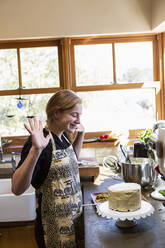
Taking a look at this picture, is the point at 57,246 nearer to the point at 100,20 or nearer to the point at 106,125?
the point at 106,125

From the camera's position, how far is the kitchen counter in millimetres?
1296

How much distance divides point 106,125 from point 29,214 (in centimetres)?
141

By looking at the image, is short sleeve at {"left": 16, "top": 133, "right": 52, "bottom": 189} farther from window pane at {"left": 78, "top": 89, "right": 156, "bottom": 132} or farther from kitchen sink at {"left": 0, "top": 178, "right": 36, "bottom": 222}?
window pane at {"left": 78, "top": 89, "right": 156, "bottom": 132}

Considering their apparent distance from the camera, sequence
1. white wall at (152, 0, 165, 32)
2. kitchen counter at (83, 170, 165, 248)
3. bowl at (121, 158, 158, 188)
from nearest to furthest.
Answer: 1. kitchen counter at (83, 170, 165, 248)
2. bowl at (121, 158, 158, 188)
3. white wall at (152, 0, 165, 32)

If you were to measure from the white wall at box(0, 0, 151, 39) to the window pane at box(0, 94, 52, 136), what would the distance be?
2.08 feet

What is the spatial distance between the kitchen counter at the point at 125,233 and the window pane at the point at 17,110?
1.85m

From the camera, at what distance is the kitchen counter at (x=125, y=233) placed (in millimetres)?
1296

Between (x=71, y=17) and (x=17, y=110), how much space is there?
3.59ft

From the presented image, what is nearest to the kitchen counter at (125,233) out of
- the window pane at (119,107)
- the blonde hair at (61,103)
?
the blonde hair at (61,103)

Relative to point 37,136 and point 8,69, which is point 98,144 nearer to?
point 8,69

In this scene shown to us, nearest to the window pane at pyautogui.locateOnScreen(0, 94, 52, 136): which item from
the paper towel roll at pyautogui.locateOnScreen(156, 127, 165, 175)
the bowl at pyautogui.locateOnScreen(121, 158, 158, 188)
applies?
the bowl at pyautogui.locateOnScreen(121, 158, 158, 188)

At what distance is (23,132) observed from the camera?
11.2 ft

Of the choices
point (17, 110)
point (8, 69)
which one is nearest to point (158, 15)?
point (8, 69)

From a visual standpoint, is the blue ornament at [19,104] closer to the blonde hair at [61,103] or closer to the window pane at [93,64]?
the window pane at [93,64]
